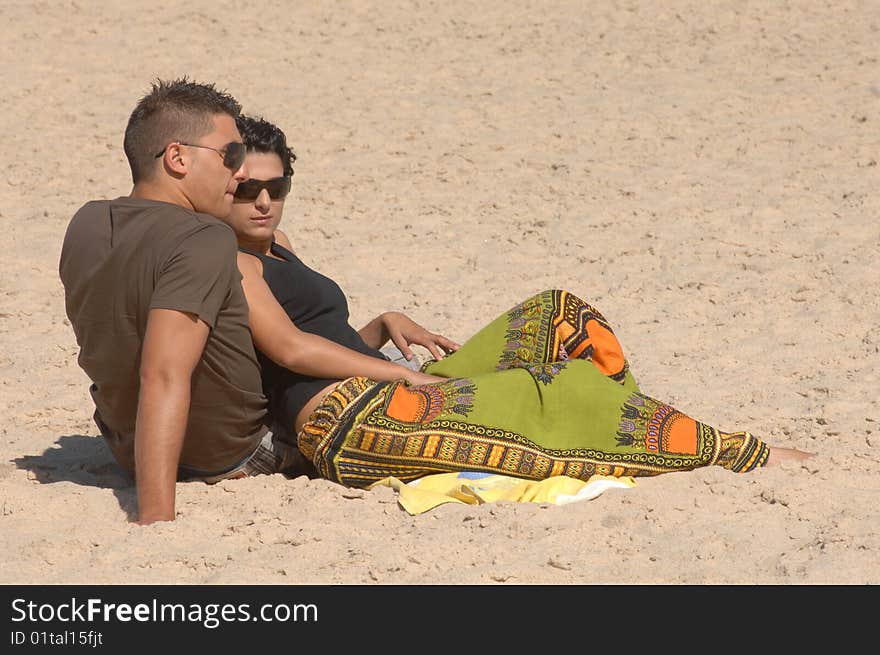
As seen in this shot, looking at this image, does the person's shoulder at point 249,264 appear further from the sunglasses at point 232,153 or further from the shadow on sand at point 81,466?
the shadow on sand at point 81,466

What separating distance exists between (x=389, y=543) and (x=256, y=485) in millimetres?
620

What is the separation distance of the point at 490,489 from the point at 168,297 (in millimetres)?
1068

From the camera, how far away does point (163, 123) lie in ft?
11.4

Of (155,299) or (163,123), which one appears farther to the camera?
(163,123)

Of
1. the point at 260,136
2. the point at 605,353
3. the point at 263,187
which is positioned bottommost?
the point at 605,353

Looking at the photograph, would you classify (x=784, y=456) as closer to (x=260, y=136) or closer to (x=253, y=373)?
(x=253, y=373)

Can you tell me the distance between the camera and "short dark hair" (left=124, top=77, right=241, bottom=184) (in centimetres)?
349

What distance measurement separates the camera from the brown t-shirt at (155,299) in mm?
3332

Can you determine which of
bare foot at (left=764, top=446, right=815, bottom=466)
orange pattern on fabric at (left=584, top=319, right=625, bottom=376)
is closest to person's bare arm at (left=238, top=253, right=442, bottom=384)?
orange pattern on fabric at (left=584, top=319, right=625, bottom=376)

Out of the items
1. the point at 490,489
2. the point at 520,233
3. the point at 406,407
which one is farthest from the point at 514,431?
the point at 520,233

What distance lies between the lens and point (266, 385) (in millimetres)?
3773

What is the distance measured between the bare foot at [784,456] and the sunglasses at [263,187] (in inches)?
68.1
